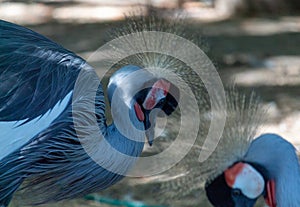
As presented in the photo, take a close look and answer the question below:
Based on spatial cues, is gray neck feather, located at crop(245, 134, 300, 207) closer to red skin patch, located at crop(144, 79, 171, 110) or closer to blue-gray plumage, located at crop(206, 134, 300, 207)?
blue-gray plumage, located at crop(206, 134, 300, 207)

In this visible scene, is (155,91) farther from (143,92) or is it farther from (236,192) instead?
(236,192)

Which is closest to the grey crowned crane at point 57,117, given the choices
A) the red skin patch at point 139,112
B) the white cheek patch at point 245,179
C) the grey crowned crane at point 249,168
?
the red skin patch at point 139,112

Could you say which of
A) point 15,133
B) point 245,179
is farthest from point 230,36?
point 245,179

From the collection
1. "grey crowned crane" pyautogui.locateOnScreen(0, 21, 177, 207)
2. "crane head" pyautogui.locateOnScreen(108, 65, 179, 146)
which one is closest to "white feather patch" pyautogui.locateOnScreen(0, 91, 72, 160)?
"grey crowned crane" pyautogui.locateOnScreen(0, 21, 177, 207)

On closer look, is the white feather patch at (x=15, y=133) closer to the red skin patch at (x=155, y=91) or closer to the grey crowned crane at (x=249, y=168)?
the red skin patch at (x=155, y=91)

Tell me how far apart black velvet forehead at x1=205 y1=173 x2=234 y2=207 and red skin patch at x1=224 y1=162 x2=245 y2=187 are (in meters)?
0.01

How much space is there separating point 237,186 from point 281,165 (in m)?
0.13

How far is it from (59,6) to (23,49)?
366 centimetres

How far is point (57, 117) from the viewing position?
89.7 inches

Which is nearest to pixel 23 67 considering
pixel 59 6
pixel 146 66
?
pixel 146 66

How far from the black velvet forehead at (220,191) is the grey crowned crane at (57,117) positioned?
0.43 m

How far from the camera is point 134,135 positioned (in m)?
2.46

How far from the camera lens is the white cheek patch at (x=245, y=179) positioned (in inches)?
78.5

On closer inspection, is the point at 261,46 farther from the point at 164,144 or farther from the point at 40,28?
the point at 164,144
